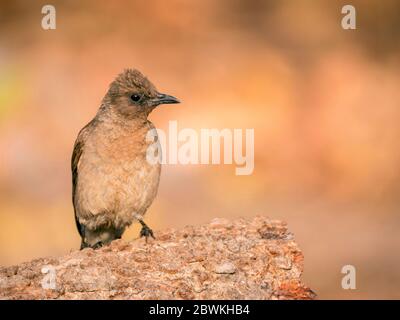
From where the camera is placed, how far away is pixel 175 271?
9.21 meters

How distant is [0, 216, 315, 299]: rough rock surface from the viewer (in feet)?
29.5

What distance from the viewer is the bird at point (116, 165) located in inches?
437

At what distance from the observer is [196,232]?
9828 millimetres

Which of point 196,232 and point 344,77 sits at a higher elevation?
point 344,77

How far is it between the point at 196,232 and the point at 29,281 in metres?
1.70

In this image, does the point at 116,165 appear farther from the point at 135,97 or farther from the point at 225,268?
the point at 225,268

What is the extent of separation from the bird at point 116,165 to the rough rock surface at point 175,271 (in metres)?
1.38

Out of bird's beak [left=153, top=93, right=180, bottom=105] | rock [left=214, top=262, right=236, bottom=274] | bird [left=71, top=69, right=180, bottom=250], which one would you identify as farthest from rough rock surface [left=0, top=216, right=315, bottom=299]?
bird's beak [left=153, top=93, right=180, bottom=105]

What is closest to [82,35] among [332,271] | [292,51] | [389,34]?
[292,51]

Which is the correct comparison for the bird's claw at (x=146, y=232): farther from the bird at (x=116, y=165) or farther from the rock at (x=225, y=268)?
the rock at (x=225, y=268)

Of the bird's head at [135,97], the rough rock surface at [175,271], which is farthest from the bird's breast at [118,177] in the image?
the rough rock surface at [175,271]

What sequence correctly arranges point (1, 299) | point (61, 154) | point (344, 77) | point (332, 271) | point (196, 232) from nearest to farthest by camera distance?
point (1, 299)
point (196, 232)
point (332, 271)
point (61, 154)
point (344, 77)

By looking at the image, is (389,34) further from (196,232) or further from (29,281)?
(29,281)

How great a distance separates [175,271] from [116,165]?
2.26 metres
